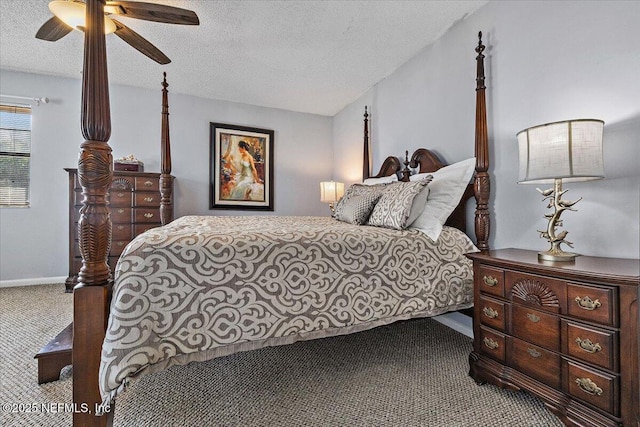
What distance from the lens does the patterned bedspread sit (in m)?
1.07

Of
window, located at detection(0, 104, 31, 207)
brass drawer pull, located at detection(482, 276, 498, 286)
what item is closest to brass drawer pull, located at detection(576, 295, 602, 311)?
brass drawer pull, located at detection(482, 276, 498, 286)

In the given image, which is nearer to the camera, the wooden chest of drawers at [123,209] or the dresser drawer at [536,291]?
the dresser drawer at [536,291]

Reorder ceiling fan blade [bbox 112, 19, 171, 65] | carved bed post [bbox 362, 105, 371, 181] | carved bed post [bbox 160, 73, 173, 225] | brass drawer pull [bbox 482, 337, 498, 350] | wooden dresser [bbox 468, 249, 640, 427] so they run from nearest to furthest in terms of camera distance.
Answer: wooden dresser [bbox 468, 249, 640, 427]
brass drawer pull [bbox 482, 337, 498, 350]
ceiling fan blade [bbox 112, 19, 171, 65]
carved bed post [bbox 160, 73, 173, 225]
carved bed post [bbox 362, 105, 371, 181]

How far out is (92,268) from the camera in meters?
1.12

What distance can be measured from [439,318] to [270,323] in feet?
5.80

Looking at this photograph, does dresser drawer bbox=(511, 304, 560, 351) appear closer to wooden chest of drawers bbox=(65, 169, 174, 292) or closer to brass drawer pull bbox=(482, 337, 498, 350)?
brass drawer pull bbox=(482, 337, 498, 350)

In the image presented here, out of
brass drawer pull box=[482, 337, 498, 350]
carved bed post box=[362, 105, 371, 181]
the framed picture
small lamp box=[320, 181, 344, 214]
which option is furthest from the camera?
the framed picture

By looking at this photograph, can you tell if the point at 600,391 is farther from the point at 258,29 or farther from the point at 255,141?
the point at 255,141

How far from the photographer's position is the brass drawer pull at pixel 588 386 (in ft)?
Answer: 3.59

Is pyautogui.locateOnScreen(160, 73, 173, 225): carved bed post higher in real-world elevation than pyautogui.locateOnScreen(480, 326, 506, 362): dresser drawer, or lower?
higher

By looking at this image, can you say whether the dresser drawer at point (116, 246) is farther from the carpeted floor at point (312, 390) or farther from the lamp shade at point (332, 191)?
the lamp shade at point (332, 191)

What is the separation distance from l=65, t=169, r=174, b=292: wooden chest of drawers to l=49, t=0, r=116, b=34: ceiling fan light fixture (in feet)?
5.21

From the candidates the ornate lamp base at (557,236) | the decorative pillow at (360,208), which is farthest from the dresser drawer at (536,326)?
the decorative pillow at (360,208)

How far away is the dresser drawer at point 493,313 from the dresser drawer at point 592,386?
0.92 feet
